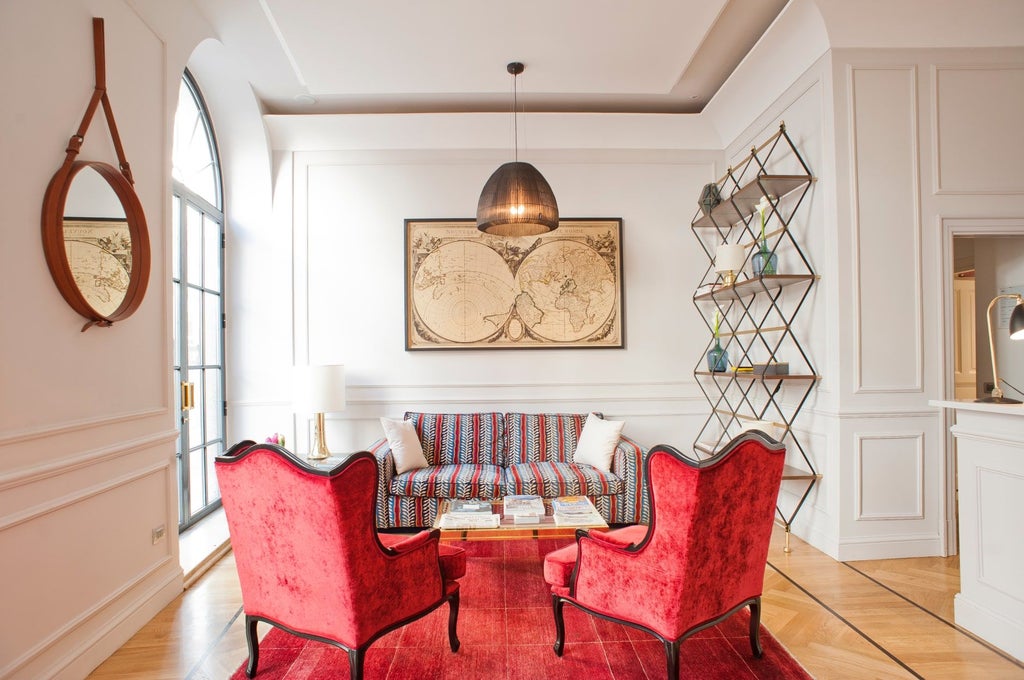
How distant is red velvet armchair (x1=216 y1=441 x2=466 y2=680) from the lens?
5.66 feet

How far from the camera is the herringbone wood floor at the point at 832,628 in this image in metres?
2.07

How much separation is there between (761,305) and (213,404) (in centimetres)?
419

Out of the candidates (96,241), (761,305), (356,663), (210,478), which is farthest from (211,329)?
(761,305)

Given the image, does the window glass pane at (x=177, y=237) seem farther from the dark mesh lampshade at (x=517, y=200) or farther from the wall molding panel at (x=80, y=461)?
the dark mesh lampshade at (x=517, y=200)

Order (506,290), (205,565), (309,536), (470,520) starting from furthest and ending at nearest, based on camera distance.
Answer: (506,290) → (205,565) → (470,520) → (309,536)

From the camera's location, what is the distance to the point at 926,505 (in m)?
3.16

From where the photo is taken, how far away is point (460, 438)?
4.12 meters

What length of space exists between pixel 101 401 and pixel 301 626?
1.28m

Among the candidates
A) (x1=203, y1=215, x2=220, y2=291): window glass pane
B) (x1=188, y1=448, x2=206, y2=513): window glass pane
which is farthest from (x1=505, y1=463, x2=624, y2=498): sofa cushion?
(x1=203, y1=215, x2=220, y2=291): window glass pane

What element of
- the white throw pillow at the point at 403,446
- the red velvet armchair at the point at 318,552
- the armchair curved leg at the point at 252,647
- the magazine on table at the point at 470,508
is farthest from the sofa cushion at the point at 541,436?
the armchair curved leg at the point at 252,647

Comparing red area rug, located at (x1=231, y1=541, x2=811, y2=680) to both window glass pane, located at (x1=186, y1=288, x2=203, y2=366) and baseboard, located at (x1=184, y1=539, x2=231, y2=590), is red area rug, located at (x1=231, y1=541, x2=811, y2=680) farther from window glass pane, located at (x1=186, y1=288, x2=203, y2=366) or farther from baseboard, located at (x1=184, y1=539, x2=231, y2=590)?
window glass pane, located at (x1=186, y1=288, x2=203, y2=366)

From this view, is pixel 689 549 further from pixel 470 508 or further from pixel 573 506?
pixel 470 508

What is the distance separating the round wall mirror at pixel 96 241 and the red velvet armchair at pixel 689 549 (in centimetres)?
217

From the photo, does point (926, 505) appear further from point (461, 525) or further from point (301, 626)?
point (301, 626)
